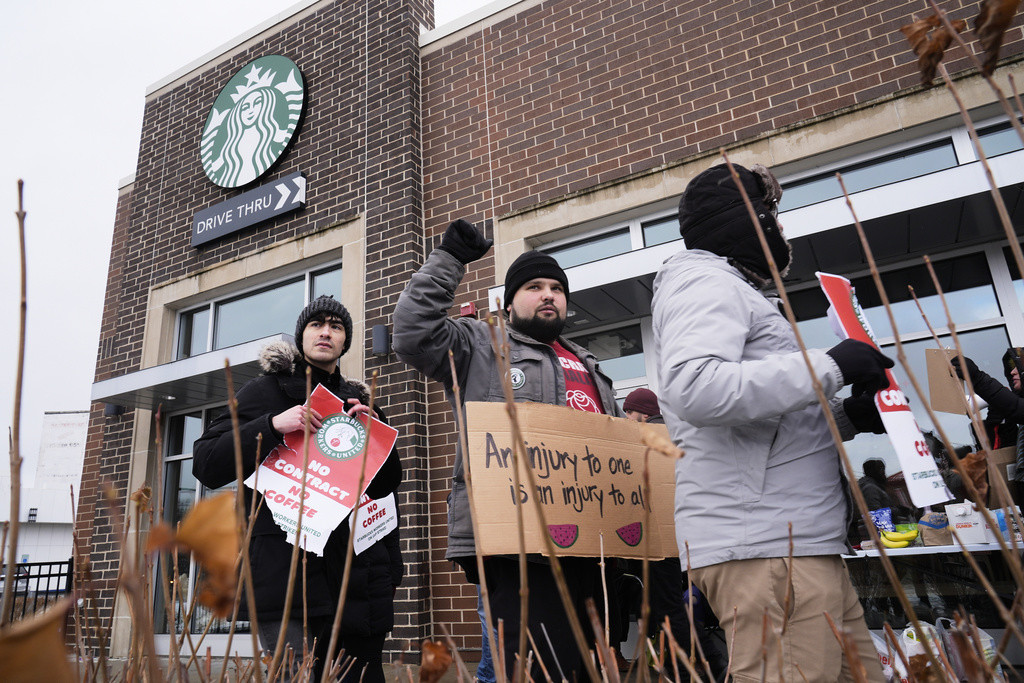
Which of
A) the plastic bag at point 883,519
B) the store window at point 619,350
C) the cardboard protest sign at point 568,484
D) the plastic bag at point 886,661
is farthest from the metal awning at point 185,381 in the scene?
the plastic bag at point 886,661

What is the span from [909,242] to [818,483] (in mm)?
3927

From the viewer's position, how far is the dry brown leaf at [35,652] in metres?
0.32

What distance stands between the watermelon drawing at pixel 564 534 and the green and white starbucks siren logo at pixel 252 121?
267 inches

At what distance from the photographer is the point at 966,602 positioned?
426 cm

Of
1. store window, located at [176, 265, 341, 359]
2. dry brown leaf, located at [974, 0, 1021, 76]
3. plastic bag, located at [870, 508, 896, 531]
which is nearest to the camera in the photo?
dry brown leaf, located at [974, 0, 1021, 76]

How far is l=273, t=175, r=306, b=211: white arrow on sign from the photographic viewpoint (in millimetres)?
7301

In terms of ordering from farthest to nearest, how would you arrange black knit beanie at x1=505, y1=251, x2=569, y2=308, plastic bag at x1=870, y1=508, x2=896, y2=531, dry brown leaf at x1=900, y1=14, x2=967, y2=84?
plastic bag at x1=870, y1=508, x2=896, y2=531 < black knit beanie at x1=505, y1=251, x2=569, y2=308 < dry brown leaf at x1=900, y1=14, x2=967, y2=84

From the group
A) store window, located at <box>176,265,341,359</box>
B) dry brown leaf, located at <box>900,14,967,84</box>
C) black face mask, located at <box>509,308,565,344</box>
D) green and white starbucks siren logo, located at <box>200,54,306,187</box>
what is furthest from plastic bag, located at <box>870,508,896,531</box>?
green and white starbucks siren logo, located at <box>200,54,306,187</box>

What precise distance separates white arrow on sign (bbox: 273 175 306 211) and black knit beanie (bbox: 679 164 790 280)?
6.15 meters

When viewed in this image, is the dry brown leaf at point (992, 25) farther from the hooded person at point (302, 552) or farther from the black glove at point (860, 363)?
the hooded person at point (302, 552)

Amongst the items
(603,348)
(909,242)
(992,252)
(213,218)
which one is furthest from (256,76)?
(992,252)

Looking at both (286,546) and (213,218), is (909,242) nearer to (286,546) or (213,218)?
(286,546)

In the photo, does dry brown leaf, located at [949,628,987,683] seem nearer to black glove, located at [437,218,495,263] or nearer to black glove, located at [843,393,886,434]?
black glove, located at [843,393,886,434]

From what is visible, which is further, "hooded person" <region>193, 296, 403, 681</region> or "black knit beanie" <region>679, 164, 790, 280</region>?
"hooded person" <region>193, 296, 403, 681</region>
